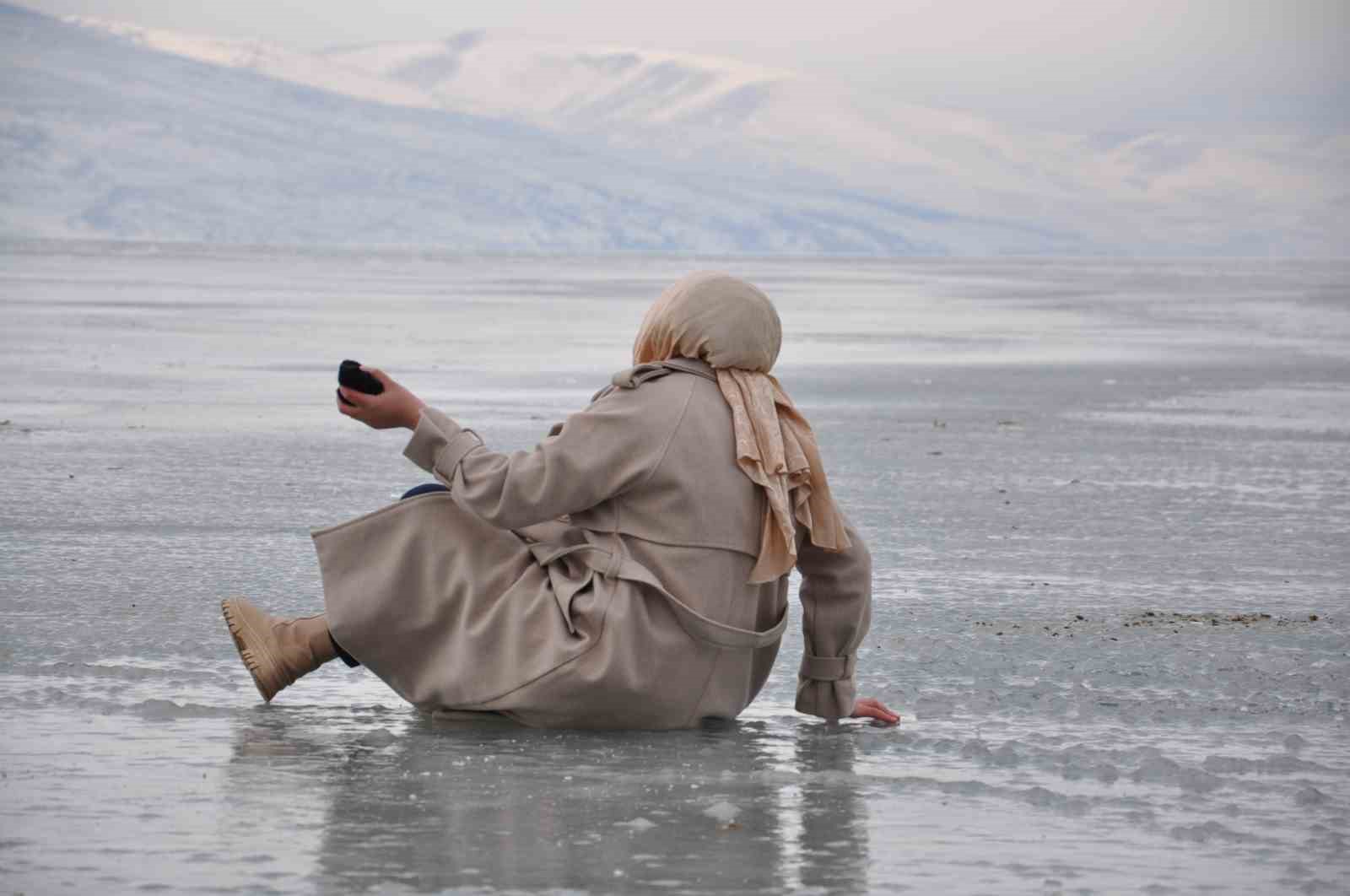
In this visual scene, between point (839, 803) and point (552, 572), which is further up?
point (552, 572)

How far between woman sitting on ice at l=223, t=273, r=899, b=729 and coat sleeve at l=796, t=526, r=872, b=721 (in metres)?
0.07

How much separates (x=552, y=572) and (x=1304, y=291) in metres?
51.5

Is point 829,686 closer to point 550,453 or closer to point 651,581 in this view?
point 651,581

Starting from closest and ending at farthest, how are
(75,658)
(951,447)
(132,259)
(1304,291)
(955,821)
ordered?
(955,821), (75,658), (951,447), (1304,291), (132,259)

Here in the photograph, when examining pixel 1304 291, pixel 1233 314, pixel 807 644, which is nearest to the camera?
pixel 807 644

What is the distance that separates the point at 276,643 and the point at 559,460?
2.86 feet

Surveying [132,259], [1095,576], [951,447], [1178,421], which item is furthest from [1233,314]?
[132,259]

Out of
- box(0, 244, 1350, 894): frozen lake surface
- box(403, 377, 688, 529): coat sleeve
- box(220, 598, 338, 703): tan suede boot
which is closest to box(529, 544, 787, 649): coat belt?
box(403, 377, 688, 529): coat sleeve

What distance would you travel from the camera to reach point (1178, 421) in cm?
1369

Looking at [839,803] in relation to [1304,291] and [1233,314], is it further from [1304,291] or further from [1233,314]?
[1304,291]

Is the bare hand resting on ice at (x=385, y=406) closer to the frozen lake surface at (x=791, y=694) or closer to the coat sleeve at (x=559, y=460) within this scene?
the coat sleeve at (x=559, y=460)

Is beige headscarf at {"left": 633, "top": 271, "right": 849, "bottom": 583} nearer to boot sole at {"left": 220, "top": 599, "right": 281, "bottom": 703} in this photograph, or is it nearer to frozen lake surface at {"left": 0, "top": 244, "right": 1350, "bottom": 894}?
frozen lake surface at {"left": 0, "top": 244, "right": 1350, "bottom": 894}

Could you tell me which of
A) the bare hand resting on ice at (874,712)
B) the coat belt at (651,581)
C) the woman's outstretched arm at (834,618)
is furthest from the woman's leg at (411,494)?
the bare hand resting on ice at (874,712)

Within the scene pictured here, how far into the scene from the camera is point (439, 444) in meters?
4.48
